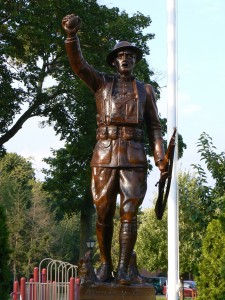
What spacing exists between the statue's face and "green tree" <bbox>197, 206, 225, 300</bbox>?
630 cm

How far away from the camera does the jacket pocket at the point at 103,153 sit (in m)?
6.03

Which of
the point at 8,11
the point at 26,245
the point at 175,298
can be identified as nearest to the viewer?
the point at 175,298

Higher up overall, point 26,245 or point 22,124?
point 22,124

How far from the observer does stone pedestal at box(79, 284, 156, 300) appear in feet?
18.5

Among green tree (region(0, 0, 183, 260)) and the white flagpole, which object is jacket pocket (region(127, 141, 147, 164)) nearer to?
the white flagpole

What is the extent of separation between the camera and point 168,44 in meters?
10.6

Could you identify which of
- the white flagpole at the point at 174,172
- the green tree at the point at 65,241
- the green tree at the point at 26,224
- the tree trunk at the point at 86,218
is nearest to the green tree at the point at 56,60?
the tree trunk at the point at 86,218

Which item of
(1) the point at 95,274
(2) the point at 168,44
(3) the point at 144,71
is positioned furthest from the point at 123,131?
(3) the point at 144,71

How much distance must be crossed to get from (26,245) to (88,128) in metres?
23.6

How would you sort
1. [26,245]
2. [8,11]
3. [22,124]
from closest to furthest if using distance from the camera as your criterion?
[8,11] → [22,124] → [26,245]

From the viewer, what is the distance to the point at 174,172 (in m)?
9.76

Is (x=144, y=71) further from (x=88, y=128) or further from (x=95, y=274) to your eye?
(x=95, y=274)

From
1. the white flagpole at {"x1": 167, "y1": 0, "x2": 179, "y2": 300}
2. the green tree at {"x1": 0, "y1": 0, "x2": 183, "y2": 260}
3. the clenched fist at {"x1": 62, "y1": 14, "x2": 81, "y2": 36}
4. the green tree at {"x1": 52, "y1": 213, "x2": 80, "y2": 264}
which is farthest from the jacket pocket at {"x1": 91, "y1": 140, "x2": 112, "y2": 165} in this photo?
the green tree at {"x1": 52, "y1": 213, "x2": 80, "y2": 264}

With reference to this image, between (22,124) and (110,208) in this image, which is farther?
(22,124)
